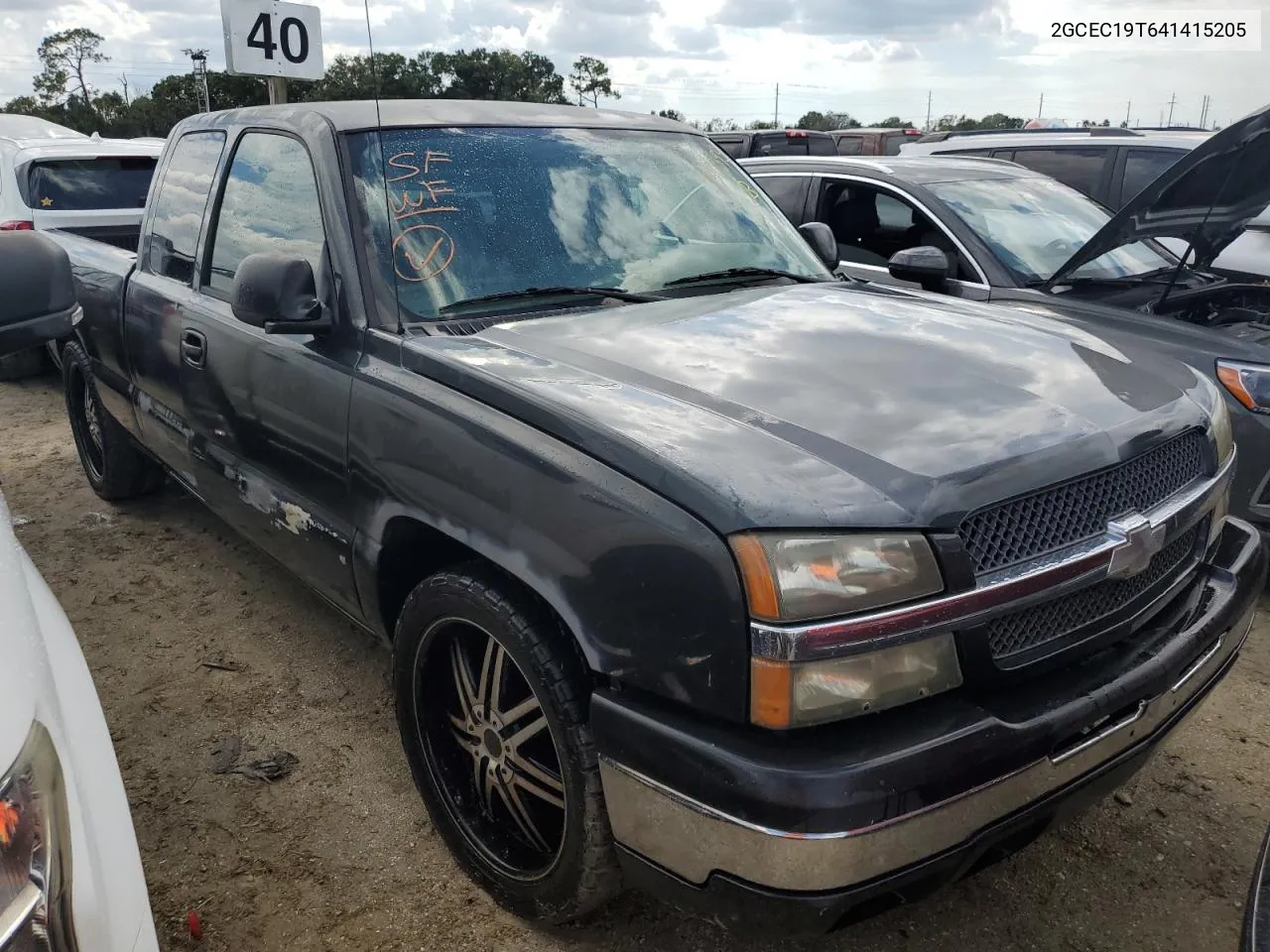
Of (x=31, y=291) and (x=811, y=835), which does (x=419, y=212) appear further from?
(x=811, y=835)

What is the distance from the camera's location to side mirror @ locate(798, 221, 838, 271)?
146 inches

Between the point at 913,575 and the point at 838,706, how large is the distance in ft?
0.84

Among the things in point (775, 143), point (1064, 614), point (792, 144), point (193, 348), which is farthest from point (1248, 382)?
point (792, 144)

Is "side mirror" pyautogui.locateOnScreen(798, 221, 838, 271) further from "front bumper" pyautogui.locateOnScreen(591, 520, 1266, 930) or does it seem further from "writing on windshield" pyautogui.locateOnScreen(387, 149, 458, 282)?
"front bumper" pyautogui.locateOnScreen(591, 520, 1266, 930)

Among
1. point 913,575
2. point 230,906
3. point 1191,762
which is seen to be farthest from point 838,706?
point 1191,762

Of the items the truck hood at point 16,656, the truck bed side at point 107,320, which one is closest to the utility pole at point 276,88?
the truck bed side at point 107,320

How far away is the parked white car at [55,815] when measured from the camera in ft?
3.58

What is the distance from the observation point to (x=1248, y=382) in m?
3.93

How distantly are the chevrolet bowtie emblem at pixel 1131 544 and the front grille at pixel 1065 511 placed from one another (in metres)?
0.03

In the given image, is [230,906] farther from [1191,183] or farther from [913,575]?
[1191,183]

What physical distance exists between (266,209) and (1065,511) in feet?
8.22

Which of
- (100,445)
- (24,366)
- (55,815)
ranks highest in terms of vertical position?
(55,815)

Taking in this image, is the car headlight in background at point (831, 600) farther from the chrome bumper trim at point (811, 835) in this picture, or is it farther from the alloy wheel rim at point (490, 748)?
the alloy wheel rim at point (490, 748)

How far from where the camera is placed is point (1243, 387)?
393 centimetres
